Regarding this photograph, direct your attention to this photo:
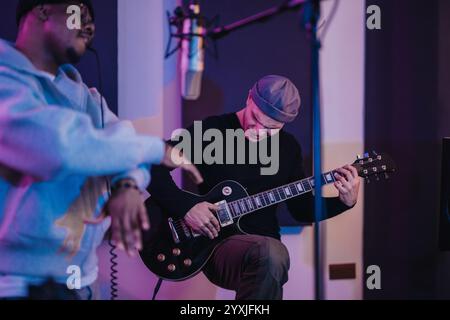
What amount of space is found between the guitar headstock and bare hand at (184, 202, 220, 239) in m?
0.75

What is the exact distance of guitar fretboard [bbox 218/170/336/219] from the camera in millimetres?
2309

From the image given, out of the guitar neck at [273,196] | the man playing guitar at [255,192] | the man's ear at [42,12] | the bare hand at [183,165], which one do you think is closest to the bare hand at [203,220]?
the man playing guitar at [255,192]

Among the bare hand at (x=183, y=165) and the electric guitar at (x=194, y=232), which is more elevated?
the bare hand at (x=183, y=165)

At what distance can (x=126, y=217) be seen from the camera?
1.60m

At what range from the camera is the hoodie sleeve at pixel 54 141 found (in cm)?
154

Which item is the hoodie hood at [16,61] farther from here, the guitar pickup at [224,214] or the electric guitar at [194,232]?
the guitar pickup at [224,214]

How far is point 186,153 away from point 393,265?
1.27m

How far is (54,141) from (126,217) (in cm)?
32

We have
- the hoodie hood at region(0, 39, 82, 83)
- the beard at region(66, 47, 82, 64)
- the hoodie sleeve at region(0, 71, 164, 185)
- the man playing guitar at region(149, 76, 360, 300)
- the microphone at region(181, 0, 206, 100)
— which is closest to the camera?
the hoodie sleeve at region(0, 71, 164, 185)

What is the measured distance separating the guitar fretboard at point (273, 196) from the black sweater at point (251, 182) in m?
0.03

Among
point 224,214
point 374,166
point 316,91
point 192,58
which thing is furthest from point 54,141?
point 374,166

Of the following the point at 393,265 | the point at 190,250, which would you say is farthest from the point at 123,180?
the point at 393,265

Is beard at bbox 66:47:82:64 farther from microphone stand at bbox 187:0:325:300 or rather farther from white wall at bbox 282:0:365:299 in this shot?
white wall at bbox 282:0:365:299

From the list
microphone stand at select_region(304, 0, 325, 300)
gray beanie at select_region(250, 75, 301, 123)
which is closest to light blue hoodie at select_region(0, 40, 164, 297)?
microphone stand at select_region(304, 0, 325, 300)
